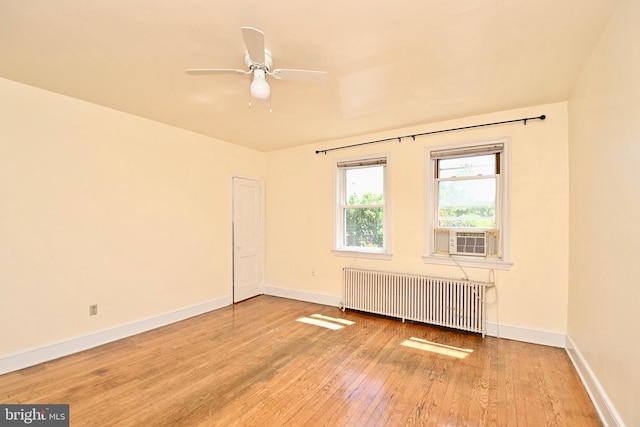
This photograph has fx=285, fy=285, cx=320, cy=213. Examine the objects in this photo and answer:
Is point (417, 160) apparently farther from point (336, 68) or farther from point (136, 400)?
point (136, 400)

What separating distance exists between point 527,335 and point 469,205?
5.29 feet

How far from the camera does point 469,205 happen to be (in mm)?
3660

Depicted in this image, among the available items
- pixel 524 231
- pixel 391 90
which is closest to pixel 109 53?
pixel 391 90

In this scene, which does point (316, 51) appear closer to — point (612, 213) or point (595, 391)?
point (612, 213)

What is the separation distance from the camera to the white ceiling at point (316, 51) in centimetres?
175

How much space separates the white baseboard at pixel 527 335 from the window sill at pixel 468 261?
0.69 m

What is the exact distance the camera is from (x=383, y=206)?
429cm

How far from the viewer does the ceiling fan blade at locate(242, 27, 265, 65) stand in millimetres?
1591

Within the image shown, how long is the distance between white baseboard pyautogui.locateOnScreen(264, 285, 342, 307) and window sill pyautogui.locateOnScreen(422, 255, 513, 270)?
5.19 ft

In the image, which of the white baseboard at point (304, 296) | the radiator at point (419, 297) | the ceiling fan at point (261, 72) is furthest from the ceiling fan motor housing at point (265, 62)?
the white baseboard at point (304, 296)

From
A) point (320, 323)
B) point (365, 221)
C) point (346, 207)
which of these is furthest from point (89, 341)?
point (365, 221)

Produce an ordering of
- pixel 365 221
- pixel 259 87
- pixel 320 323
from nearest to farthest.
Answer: pixel 259 87
pixel 320 323
pixel 365 221

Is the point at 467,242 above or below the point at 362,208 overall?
below

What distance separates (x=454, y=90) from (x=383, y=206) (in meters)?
1.87
